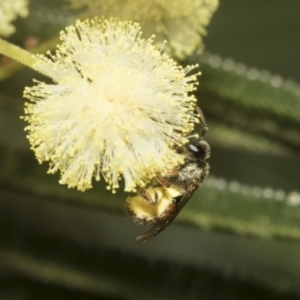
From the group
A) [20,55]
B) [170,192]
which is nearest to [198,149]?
[170,192]

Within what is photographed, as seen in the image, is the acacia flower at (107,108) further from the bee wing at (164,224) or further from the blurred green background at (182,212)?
the blurred green background at (182,212)

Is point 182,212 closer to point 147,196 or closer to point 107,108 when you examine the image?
point 147,196

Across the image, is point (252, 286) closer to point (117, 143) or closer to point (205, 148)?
point (205, 148)

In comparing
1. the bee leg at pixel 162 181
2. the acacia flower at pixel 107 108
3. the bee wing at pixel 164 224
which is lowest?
the bee wing at pixel 164 224

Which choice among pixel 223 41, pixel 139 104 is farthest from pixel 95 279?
pixel 223 41

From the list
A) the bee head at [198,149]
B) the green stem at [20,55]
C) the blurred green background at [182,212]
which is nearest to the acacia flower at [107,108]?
the green stem at [20,55]

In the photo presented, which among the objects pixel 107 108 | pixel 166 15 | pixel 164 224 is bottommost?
pixel 164 224
